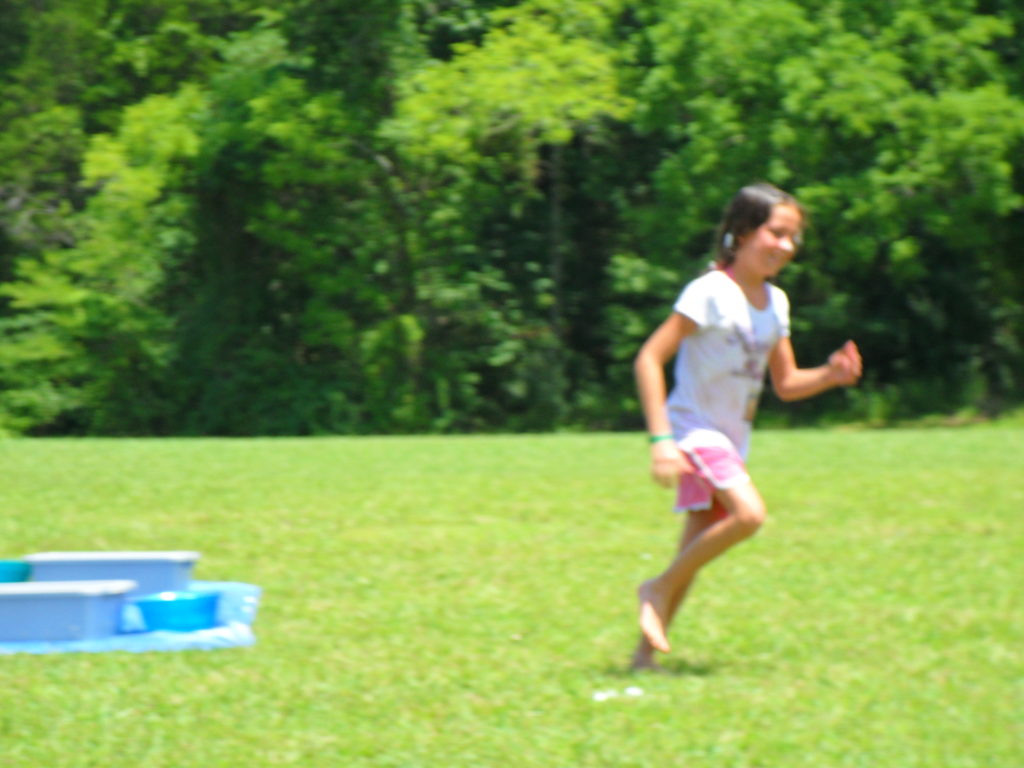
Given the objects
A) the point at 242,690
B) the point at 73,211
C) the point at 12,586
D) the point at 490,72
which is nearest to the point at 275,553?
the point at 12,586

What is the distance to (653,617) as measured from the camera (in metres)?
5.30

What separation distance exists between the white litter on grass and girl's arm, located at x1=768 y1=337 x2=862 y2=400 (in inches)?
48.0

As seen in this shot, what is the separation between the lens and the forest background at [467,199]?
67.3 feet

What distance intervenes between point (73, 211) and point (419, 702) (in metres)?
18.3

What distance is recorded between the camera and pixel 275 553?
26.3ft

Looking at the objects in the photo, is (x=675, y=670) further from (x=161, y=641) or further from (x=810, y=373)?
(x=161, y=641)

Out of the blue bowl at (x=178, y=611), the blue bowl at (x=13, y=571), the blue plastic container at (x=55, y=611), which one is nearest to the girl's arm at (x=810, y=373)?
the blue bowl at (x=178, y=611)

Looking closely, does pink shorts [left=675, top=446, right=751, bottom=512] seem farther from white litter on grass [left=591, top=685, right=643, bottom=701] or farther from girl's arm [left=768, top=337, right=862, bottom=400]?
white litter on grass [left=591, top=685, right=643, bottom=701]

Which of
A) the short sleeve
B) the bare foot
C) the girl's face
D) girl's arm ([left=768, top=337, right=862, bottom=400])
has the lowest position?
the bare foot

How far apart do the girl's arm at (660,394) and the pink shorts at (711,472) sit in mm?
51

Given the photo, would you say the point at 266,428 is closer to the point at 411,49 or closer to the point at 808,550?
the point at 411,49

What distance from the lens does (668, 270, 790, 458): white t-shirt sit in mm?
5094

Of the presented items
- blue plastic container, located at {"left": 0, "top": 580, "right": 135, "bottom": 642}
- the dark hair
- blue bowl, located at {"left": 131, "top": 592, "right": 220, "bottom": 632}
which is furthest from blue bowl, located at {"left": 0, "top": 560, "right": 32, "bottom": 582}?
the dark hair

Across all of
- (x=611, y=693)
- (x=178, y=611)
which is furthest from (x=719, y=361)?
(x=178, y=611)
